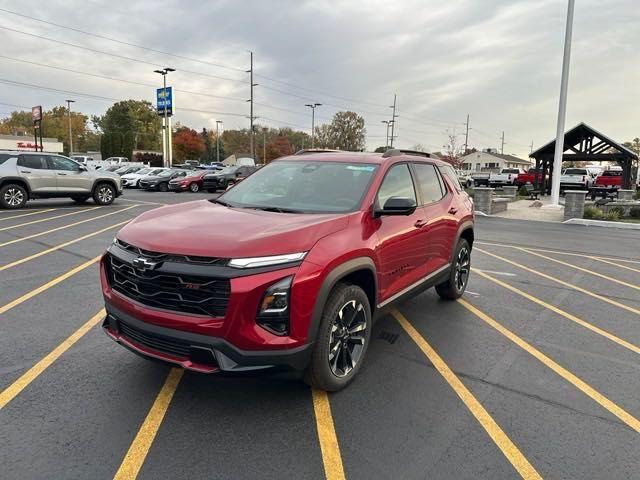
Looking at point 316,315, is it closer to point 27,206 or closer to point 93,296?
point 93,296

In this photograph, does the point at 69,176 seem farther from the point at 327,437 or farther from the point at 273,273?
the point at 327,437

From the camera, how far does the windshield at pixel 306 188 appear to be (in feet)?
12.5

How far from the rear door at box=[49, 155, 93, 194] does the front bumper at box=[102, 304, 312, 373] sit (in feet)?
47.5

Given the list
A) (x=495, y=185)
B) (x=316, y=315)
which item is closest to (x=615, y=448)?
(x=316, y=315)

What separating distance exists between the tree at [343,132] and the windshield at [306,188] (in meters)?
104

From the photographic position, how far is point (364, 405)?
10.7 feet

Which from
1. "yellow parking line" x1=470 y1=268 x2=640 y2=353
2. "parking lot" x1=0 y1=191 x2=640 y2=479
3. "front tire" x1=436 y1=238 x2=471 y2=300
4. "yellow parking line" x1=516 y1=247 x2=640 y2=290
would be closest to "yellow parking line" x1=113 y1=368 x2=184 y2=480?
"parking lot" x1=0 y1=191 x2=640 y2=479

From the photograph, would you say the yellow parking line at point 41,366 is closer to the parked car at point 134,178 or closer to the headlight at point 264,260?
the headlight at point 264,260

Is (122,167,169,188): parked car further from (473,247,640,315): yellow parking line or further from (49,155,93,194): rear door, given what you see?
(473,247,640,315): yellow parking line

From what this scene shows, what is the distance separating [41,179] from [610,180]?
3149cm

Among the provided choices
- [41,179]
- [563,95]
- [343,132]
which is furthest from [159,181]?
[343,132]

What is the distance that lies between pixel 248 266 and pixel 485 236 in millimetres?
10638

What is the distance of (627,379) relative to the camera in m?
3.81

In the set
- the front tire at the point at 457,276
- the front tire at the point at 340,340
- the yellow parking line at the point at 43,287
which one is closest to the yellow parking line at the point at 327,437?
the front tire at the point at 340,340
